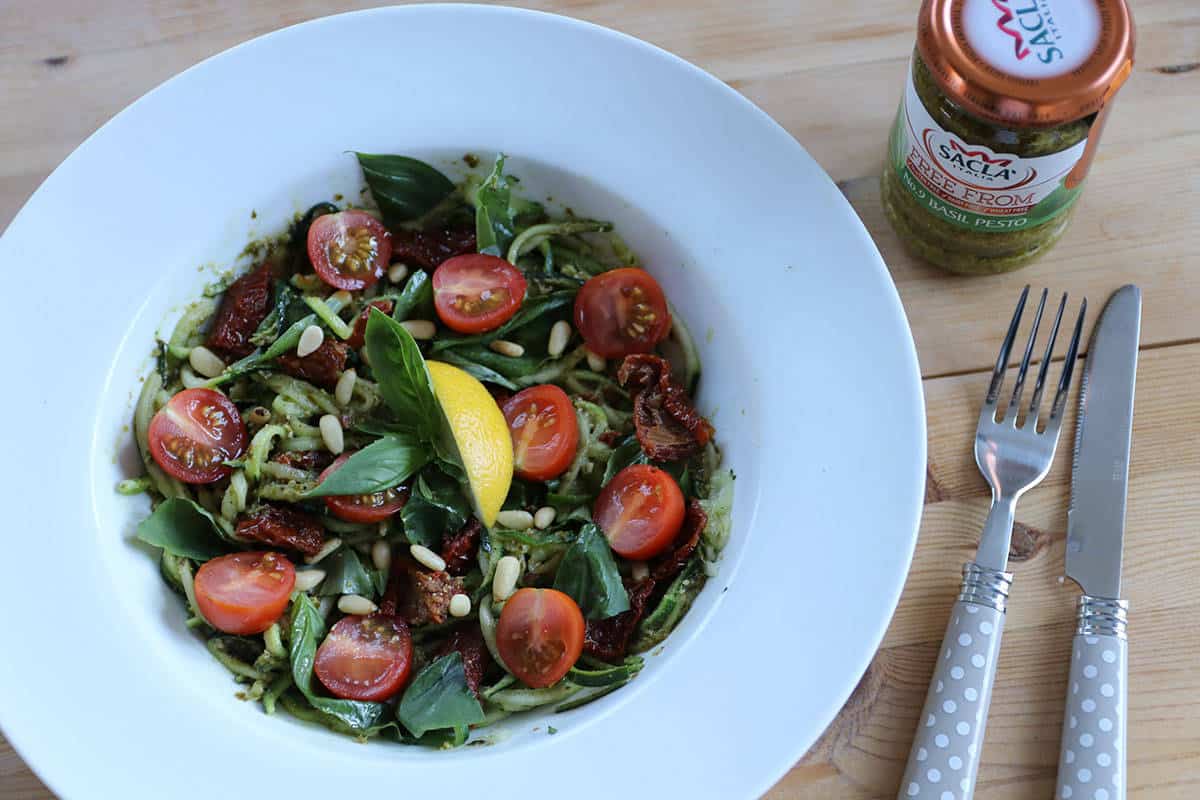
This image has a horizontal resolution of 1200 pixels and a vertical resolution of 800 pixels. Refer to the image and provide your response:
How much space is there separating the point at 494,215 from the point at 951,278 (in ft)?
3.76

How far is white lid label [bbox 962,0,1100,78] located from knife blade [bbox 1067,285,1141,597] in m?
0.78

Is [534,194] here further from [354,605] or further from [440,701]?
[440,701]

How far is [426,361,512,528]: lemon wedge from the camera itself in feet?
7.36

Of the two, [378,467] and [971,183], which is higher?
[971,183]

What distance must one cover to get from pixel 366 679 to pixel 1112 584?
5.36 ft

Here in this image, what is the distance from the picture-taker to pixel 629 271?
2543 mm

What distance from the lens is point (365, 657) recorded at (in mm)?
2295

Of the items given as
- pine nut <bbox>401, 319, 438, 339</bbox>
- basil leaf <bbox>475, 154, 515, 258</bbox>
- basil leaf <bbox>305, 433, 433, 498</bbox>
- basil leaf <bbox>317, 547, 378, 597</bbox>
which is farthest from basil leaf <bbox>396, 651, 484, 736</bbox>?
basil leaf <bbox>475, 154, 515, 258</bbox>

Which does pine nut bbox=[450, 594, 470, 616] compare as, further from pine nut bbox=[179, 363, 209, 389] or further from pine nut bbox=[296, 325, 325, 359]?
pine nut bbox=[179, 363, 209, 389]

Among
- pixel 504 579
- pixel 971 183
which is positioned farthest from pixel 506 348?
pixel 971 183

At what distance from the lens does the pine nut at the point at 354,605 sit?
2332 mm

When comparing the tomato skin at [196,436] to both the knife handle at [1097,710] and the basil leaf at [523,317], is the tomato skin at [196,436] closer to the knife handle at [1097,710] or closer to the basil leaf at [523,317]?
the basil leaf at [523,317]

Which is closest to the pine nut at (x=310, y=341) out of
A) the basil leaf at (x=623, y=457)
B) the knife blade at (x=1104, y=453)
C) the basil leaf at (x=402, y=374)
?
the basil leaf at (x=402, y=374)

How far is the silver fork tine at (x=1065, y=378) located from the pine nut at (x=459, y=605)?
140cm
